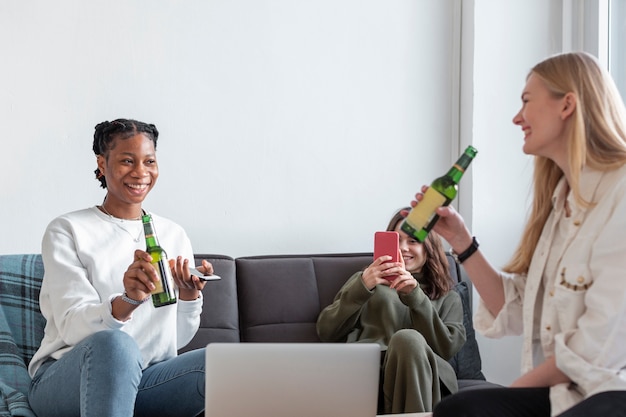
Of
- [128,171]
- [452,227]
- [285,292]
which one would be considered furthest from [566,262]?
[285,292]

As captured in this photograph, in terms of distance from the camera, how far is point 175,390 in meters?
2.31

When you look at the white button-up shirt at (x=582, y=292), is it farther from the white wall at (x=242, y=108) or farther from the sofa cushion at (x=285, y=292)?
the white wall at (x=242, y=108)

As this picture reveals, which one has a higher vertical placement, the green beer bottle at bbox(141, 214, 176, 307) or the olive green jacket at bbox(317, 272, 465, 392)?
the green beer bottle at bbox(141, 214, 176, 307)

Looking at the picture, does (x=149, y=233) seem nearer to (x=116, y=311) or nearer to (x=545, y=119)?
(x=116, y=311)

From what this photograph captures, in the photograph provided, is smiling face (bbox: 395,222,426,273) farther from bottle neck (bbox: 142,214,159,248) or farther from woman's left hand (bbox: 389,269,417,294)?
bottle neck (bbox: 142,214,159,248)

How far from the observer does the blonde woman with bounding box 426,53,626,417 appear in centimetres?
162

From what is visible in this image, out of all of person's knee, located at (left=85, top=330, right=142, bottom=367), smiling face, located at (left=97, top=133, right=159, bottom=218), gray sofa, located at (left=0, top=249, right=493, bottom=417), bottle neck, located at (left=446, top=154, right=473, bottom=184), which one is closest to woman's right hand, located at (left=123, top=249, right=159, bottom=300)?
person's knee, located at (left=85, top=330, right=142, bottom=367)

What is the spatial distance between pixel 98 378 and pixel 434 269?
1.37 m

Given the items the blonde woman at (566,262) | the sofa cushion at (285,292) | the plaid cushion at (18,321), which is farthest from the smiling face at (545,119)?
the plaid cushion at (18,321)

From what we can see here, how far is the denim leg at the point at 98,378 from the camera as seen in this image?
2018mm

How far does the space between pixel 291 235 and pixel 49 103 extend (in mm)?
1023

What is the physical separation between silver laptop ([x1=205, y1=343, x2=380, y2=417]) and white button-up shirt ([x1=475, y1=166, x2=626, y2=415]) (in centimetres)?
39

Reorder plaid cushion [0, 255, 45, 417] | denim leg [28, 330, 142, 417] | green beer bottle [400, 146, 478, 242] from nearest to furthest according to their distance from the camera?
1. green beer bottle [400, 146, 478, 242]
2. denim leg [28, 330, 142, 417]
3. plaid cushion [0, 255, 45, 417]

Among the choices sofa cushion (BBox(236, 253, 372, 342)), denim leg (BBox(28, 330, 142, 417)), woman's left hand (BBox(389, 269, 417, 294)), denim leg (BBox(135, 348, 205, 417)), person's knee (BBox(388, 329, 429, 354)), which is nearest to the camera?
denim leg (BBox(28, 330, 142, 417))
